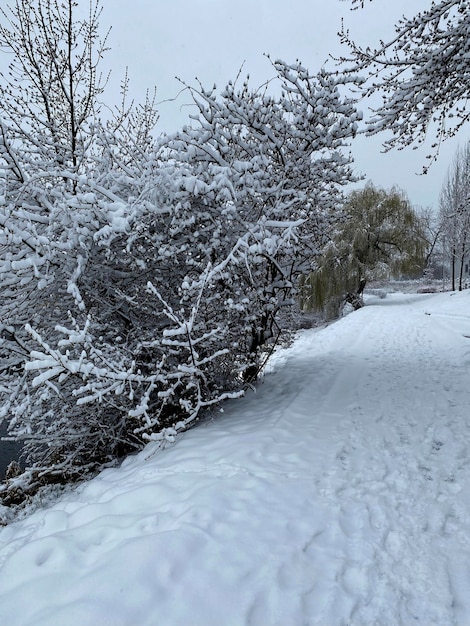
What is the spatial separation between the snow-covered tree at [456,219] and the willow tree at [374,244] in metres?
2.27

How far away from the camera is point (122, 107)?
8.51 meters

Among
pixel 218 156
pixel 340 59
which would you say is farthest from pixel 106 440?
pixel 340 59

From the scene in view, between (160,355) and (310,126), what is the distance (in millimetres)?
3375

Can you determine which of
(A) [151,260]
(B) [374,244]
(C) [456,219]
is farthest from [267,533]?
(C) [456,219]

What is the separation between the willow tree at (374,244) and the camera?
19312 millimetres

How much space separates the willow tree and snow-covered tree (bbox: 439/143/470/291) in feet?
7.45

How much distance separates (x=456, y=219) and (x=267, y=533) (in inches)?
1032

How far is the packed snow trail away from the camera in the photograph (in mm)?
1651

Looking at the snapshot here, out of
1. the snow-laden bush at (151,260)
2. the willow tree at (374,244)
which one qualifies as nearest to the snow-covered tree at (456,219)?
the willow tree at (374,244)

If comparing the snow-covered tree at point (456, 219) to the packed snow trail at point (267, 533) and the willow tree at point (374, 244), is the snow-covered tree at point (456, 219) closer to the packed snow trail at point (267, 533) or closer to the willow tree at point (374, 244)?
the willow tree at point (374, 244)

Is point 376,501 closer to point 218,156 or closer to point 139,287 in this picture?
point 139,287

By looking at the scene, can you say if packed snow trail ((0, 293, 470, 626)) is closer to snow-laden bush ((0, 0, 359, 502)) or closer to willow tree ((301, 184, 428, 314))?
snow-laden bush ((0, 0, 359, 502))

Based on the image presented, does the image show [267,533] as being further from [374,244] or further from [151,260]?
[374,244]

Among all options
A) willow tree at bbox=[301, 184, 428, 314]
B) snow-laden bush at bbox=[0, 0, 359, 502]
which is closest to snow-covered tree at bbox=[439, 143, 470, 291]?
willow tree at bbox=[301, 184, 428, 314]
